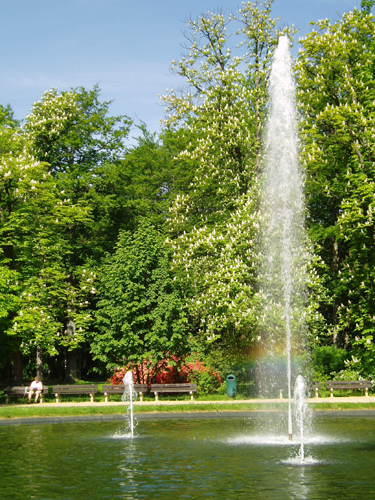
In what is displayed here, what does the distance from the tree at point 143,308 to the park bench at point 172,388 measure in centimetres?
124

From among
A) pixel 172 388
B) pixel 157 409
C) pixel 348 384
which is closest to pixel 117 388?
pixel 172 388

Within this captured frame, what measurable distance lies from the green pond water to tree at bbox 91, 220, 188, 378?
32.0ft

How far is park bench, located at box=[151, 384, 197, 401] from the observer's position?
29.6 meters

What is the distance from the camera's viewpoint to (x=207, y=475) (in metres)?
12.3

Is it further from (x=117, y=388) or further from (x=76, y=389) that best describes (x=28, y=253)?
(x=117, y=388)

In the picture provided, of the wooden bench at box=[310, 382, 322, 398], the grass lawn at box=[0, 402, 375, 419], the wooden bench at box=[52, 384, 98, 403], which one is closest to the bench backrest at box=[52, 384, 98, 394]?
the wooden bench at box=[52, 384, 98, 403]

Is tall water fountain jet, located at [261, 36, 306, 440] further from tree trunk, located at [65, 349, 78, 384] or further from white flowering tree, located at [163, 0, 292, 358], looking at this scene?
tree trunk, located at [65, 349, 78, 384]

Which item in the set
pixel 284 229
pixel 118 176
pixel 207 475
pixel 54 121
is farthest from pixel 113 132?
pixel 207 475

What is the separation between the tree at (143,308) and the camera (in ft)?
101

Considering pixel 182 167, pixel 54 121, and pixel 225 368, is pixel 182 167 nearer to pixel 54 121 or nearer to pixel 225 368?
pixel 54 121

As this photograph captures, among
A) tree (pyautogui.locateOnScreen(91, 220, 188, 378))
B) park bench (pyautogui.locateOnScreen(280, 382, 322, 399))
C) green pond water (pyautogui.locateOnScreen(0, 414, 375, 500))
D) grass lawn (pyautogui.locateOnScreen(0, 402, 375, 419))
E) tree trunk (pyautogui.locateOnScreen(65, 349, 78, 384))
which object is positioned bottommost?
green pond water (pyautogui.locateOnScreen(0, 414, 375, 500))

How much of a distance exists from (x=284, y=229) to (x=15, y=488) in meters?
22.0

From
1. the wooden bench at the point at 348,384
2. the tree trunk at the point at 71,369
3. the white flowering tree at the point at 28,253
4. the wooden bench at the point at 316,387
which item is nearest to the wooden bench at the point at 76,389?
the white flowering tree at the point at 28,253

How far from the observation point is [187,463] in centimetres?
1374
